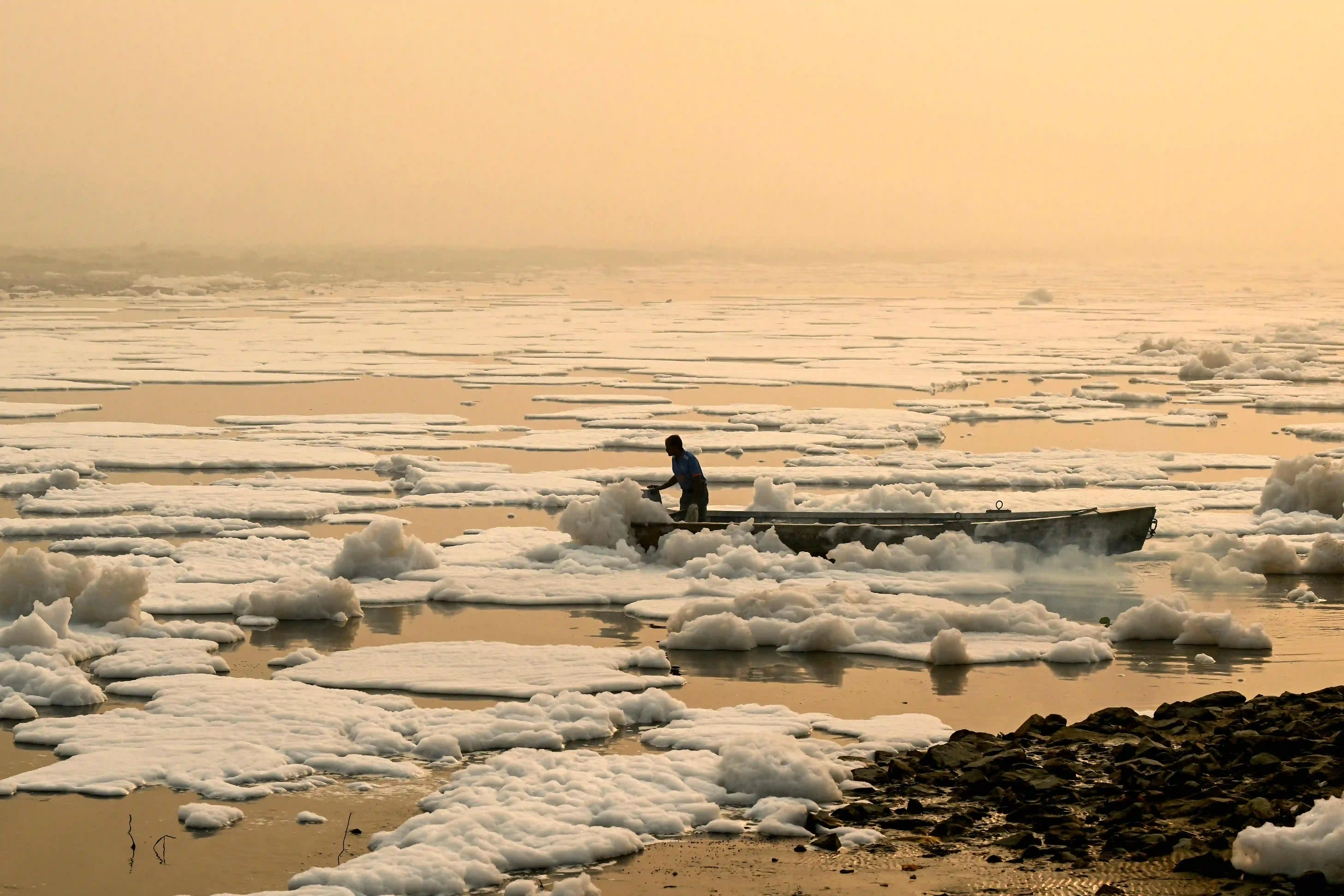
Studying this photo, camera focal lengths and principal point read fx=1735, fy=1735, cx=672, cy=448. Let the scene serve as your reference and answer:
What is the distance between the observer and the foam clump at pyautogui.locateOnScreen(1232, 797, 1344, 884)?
6445mm

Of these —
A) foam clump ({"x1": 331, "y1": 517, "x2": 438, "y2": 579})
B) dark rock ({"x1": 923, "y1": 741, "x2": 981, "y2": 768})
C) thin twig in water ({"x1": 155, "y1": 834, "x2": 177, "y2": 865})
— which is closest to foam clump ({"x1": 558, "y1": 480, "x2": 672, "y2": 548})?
foam clump ({"x1": 331, "y1": 517, "x2": 438, "y2": 579})

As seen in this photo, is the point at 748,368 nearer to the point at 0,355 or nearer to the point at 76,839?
the point at 0,355

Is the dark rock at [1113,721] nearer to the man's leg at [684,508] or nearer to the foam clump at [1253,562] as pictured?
the foam clump at [1253,562]

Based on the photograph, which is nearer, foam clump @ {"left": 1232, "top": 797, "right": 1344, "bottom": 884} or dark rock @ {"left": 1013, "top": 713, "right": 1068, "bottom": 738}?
foam clump @ {"left": 1232, "top": 797, "right": 1344, "bottom": 884}

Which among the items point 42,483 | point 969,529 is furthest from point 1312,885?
point 42,483

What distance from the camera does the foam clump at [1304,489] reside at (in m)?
16.0

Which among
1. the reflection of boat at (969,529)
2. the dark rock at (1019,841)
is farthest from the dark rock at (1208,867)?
the reflection of boat at (969,529)

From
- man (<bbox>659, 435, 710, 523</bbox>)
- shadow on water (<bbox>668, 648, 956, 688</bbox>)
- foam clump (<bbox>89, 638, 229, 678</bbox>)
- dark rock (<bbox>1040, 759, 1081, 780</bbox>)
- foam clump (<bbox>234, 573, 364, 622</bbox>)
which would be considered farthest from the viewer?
man (<bbox>659, 435, 710, 523</bbox>)

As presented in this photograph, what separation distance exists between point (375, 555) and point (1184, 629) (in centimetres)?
592

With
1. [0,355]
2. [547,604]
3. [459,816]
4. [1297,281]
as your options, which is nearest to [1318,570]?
[547,604]

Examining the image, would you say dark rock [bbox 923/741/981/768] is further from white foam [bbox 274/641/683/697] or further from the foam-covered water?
white foam [bbox 274/641/683/697]

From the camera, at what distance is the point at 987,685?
10008mm

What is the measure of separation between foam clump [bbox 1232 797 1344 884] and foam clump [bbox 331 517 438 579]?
774 cm

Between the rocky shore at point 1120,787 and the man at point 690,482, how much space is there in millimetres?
5655
